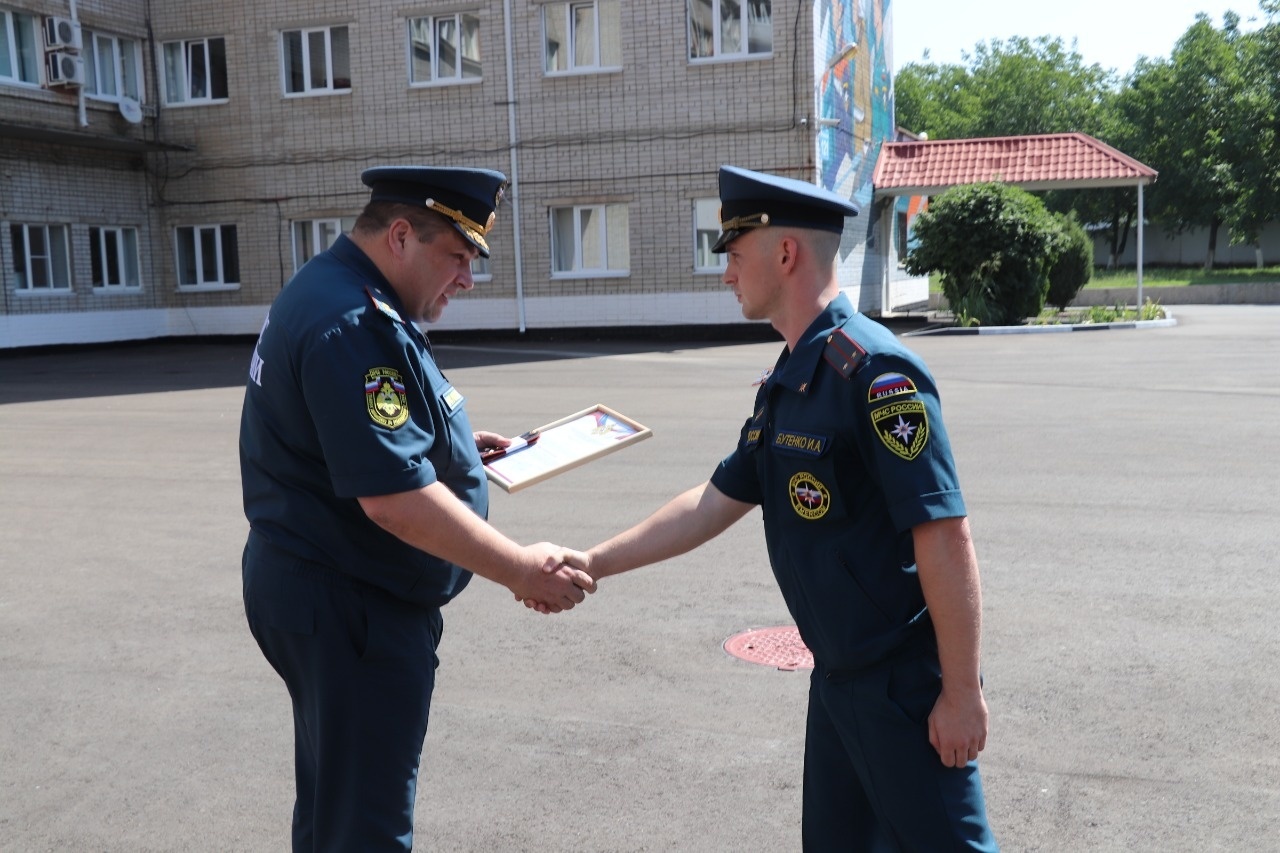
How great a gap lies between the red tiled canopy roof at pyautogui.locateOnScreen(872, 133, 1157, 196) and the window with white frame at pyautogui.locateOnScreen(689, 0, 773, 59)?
6615 mm

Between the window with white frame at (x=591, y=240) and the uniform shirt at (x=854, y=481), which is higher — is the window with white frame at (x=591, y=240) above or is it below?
above

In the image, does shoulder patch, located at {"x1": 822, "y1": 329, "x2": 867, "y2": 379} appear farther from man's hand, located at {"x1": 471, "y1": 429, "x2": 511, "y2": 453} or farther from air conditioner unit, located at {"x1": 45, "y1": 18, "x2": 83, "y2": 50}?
air conditioner unit, located at {"x1": 45, "y1": 18, "x2": 83, "y2": 50}

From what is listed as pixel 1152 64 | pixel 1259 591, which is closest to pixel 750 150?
pixel 1259 591

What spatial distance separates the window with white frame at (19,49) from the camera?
85.4 feet

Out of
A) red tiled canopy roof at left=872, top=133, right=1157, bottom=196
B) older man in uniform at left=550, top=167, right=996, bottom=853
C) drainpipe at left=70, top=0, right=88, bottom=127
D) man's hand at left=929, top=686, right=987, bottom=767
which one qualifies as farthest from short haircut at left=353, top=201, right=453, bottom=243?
red tiled canopy roof at left=872, top=133, right=1157, bottom=196

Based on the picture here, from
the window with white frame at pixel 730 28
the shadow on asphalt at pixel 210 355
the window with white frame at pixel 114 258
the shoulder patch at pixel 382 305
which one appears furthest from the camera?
the window with white frame at pixel 114 258

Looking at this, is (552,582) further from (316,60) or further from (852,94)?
(852,94)

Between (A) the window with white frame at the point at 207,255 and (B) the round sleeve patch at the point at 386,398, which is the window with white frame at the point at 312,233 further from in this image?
(B) the round sleeve patch at the point at 386,398

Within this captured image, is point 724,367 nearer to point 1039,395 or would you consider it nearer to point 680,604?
point 1039,395

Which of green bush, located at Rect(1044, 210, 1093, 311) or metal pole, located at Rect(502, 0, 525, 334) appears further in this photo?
green bush, located at Rect(1044, 210, 1093, 311)

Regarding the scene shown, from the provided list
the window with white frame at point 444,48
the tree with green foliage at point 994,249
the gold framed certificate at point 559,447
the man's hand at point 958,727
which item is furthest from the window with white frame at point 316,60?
the man's hand at point 958,727

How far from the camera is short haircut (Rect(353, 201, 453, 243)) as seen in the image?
114 inches

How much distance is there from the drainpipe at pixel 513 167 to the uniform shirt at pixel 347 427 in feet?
81.0

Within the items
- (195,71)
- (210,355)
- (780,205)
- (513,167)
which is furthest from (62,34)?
(780,205)
